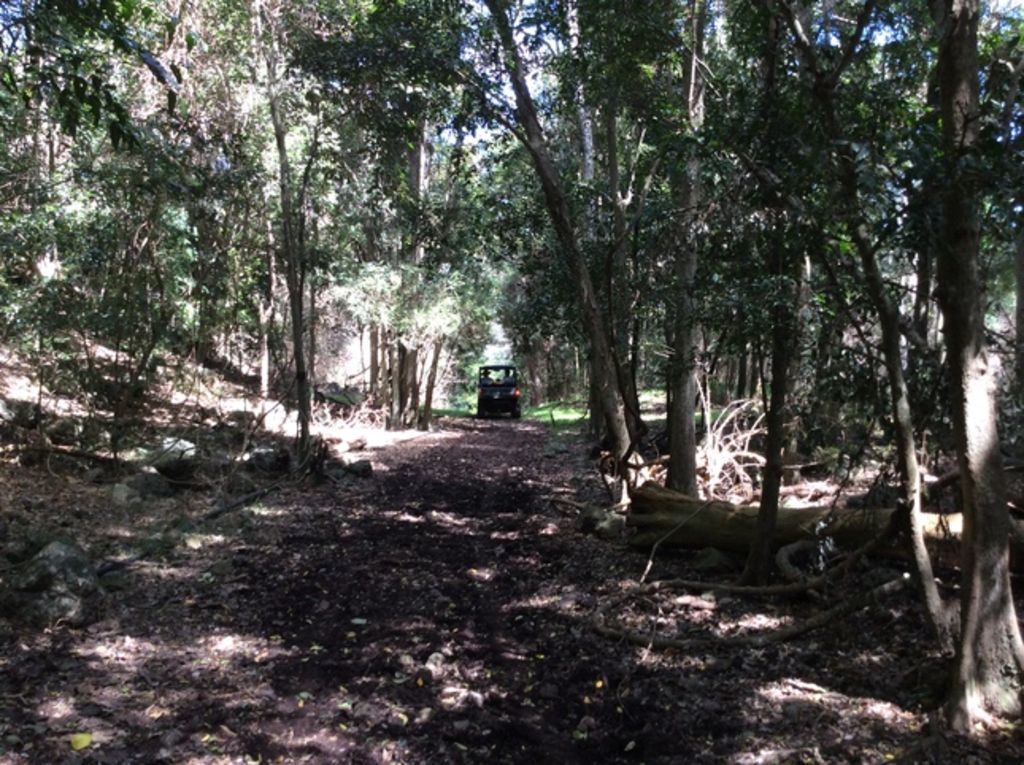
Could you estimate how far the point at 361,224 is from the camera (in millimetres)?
18031

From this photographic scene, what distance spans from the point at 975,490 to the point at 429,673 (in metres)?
3.45

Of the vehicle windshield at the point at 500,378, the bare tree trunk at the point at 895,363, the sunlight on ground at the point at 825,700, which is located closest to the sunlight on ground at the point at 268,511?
the sunlight on ground at the point at 825,700

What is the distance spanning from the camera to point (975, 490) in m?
3.79

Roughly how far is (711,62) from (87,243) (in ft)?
29.9

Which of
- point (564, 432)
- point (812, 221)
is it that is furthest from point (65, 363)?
point (564, 432)

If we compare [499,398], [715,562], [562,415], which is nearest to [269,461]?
[715,562]

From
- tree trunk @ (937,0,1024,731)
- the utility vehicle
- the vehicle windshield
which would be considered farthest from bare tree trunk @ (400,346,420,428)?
tree trunk @ (937,0,1024,731)

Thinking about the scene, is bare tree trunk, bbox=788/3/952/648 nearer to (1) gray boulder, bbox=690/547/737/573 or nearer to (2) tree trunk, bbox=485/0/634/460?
(1) gray boulder, bbox=690/547/737/573

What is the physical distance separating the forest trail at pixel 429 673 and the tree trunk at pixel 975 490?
0.29 m

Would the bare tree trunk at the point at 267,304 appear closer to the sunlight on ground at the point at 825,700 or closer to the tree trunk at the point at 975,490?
the sunlight on ground at the point at 825,700

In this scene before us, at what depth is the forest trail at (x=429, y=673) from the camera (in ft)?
13.3

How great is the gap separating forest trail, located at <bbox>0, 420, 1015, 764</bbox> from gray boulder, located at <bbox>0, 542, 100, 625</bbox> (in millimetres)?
171

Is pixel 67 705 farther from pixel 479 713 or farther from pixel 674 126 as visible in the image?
pixel 674 126

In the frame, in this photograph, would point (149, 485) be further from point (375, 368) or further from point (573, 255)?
point (375, 368)
